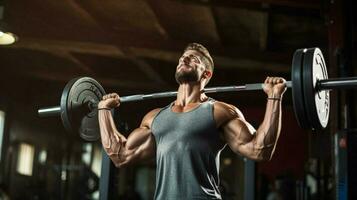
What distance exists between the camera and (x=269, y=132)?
169cm

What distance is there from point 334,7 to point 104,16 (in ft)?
6.08

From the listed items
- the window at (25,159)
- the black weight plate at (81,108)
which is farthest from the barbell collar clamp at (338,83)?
the window at (25,159)

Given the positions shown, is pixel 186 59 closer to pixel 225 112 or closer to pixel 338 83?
pixel 225 112

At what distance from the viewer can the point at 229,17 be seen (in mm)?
4254

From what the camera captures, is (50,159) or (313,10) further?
(50,159)

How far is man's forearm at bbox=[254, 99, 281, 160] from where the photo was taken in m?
1.68

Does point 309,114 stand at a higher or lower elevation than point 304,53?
lower

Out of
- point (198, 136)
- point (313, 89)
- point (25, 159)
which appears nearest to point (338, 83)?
point (313, 89)

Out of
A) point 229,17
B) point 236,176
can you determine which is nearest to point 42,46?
point 229,17

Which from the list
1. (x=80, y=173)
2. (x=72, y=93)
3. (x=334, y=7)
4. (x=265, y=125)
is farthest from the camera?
(x=80, y=173)

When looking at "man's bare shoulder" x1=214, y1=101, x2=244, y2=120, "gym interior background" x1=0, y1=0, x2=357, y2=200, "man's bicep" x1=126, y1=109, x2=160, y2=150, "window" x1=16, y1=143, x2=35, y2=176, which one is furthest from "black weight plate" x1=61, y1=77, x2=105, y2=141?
"window" x1=16, y1=143, x2=35, y2=176

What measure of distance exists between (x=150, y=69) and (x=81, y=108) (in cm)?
337

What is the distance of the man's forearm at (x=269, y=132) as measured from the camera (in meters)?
1.68

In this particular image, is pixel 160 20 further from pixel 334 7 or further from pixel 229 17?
pixel 334 7
